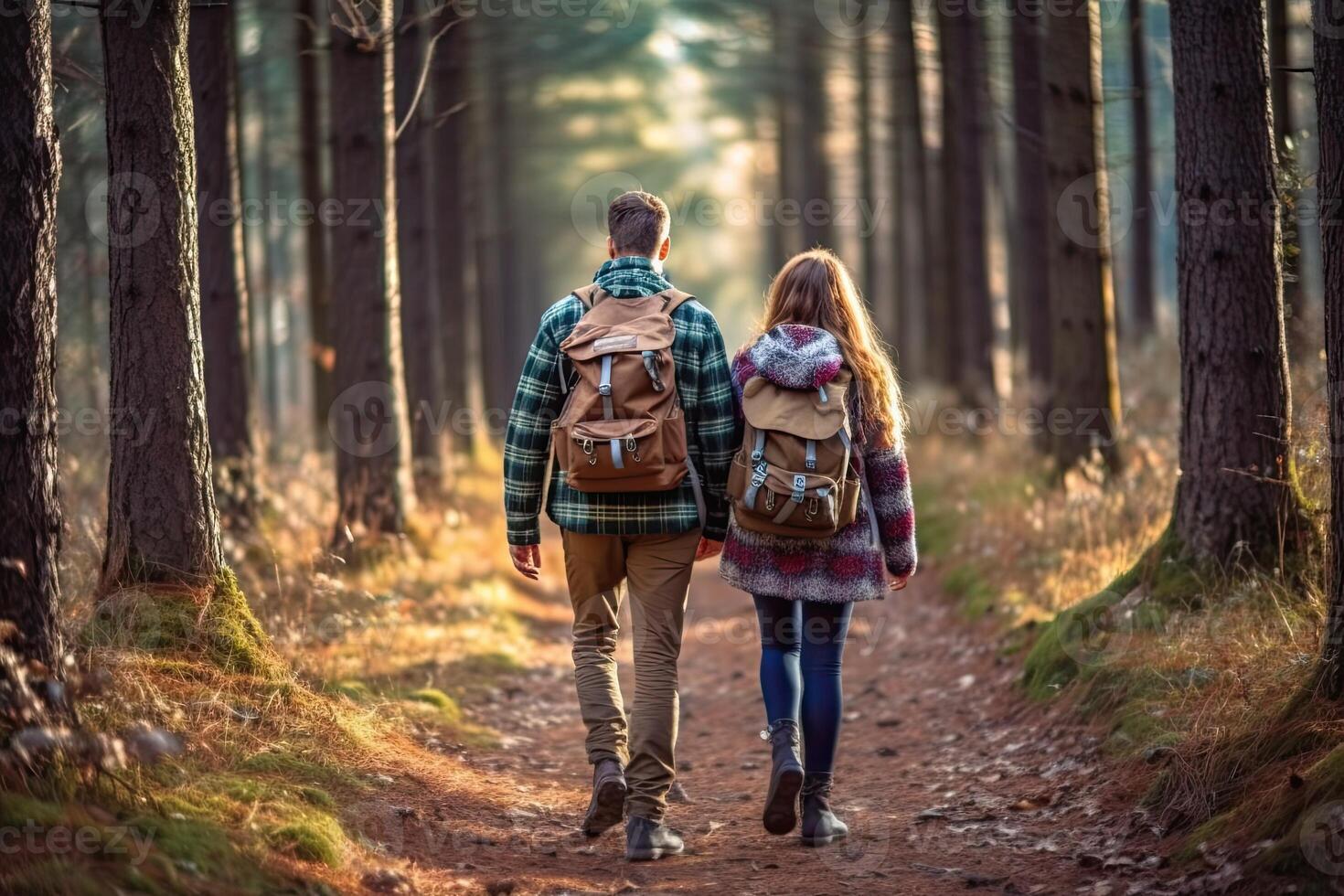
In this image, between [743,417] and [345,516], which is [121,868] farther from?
[345,516]

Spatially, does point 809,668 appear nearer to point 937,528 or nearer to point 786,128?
point 937,528

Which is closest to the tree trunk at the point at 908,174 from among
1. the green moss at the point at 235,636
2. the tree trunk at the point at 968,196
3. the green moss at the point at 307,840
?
the tree trunk at the point at 968,196

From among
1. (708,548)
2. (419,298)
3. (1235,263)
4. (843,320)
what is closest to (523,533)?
(708,548)

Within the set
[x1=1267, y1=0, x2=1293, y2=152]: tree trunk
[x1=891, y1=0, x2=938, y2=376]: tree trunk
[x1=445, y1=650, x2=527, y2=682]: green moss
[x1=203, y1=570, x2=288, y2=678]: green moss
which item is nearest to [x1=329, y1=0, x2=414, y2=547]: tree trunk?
[x1=445, y1=650, x2=527, y2=682]: green moss

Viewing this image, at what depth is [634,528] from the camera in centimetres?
475

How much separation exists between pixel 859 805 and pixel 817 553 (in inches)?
61.0

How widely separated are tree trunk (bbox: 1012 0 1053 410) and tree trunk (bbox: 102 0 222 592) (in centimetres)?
807

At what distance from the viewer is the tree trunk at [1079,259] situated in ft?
31.7

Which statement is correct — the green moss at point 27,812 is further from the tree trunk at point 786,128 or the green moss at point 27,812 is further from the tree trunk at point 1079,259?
the tree trunk at point 786,128

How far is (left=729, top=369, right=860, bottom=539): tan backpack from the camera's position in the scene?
15.0ft

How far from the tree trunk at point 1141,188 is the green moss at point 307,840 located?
972cm

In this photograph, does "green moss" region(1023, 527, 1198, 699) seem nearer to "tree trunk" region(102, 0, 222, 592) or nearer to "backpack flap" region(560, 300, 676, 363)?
"backpack flap" region(560, 300, 676, 363)

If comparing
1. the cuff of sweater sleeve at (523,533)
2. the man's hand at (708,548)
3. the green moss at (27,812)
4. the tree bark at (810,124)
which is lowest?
the green moss at (27,812)

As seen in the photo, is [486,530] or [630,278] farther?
[486,530]
